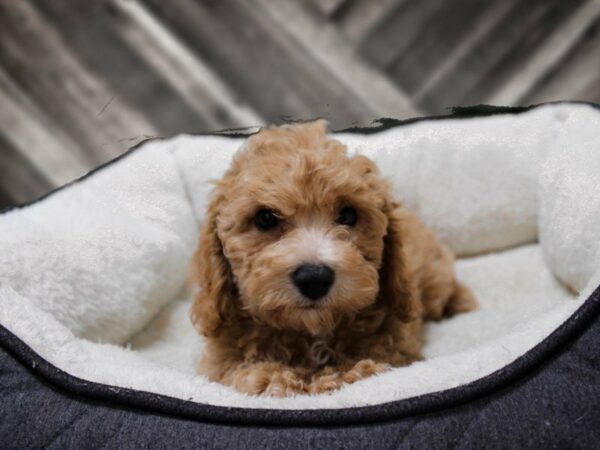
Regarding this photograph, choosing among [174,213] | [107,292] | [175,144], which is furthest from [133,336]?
[175,144]

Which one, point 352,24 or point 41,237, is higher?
point 352,24

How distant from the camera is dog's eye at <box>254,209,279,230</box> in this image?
179cm

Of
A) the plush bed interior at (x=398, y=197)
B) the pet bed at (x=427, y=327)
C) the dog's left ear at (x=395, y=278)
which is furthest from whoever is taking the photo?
the dog's left ear at (x=395, y=278)

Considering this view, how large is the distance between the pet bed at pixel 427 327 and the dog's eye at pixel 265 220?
0.41m

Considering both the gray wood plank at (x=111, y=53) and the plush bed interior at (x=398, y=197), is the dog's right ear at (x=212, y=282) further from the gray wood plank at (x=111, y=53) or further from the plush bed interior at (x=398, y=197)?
the gray wood plank at (x=111, y=53)

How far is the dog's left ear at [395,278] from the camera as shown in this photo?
196cm

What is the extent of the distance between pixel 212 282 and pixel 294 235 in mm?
335

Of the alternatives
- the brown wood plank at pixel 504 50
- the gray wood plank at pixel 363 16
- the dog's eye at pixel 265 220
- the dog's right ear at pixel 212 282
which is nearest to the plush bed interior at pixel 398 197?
the dog's right ear at pixel 212 282

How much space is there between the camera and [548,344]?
4.64ft

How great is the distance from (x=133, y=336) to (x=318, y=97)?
4.42ft

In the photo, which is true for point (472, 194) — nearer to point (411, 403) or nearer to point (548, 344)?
point (548, 344)

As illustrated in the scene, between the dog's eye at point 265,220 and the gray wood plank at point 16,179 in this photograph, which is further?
the dog's eye at point 265,220

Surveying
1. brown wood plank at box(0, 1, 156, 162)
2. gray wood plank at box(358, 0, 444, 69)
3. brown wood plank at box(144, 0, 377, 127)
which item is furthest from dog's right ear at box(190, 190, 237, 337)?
gray wood plank at box(358, 0, 444, 69)

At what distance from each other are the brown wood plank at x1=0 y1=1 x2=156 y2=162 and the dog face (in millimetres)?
402
